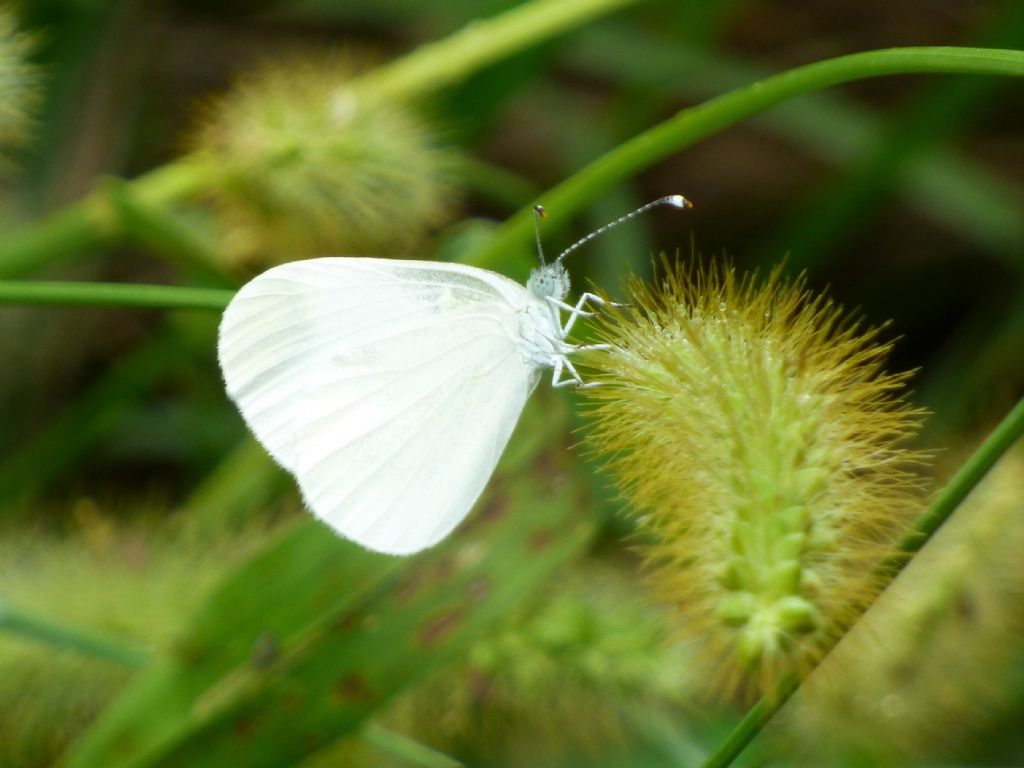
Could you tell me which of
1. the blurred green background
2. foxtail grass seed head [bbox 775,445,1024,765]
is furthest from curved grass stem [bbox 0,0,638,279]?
foxtail grass seed head [bbox 775,445,1024,765]

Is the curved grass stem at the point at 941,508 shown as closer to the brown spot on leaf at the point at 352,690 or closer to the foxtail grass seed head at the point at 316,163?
the brown spot on leaf at the point at 352,690

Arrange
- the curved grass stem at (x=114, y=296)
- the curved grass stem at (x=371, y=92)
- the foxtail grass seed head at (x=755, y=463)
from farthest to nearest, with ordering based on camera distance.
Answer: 1. the curved grass stem at (x=371, y=92)
2. the curved grass stem at (x=114, y=296)
3. the foxtail grass seed head at (x=755, y=463)

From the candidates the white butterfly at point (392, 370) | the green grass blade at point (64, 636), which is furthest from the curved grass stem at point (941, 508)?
the green grass blade at point (64, 636)

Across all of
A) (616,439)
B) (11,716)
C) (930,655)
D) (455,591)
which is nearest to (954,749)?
(930,655)

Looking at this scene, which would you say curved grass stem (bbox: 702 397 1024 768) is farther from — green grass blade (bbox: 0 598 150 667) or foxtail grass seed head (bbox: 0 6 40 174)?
foxtail grass seed head (bbox: 0 6 40 174)

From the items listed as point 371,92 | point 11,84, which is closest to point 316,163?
point 371,92
